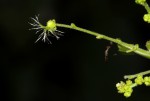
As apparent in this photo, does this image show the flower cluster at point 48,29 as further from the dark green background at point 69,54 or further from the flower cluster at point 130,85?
the dark green background at point 69,54

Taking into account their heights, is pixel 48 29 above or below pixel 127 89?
above

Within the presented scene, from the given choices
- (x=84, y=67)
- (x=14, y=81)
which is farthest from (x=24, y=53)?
(x=84, y=67)

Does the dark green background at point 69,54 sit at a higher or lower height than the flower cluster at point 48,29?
higher

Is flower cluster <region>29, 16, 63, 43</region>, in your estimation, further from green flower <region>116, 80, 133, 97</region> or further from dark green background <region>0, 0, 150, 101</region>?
dark green background <region>0, 0, 150, 101</region>

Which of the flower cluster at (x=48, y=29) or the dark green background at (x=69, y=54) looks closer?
the flower cluster at (x=48, y=29)

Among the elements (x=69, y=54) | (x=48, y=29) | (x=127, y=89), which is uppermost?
(x=69, y=54)

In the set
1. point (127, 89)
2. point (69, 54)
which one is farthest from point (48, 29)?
point (69, 54)

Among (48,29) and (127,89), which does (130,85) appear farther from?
(48,29)

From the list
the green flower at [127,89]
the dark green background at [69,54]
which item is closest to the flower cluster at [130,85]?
the green flower at [127,89]
